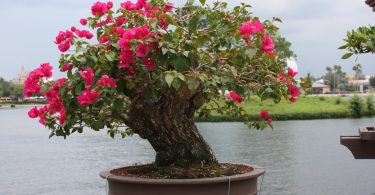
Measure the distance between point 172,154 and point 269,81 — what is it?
39.1 inches

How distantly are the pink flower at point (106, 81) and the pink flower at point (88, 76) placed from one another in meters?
0.08

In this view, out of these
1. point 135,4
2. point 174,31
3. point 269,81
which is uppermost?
point 135,4

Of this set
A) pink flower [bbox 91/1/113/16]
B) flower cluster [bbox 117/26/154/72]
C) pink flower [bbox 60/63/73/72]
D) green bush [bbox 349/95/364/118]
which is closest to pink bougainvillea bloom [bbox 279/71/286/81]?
flower cluster [bbox 117/26/154/72]

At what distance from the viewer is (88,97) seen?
3.61 m

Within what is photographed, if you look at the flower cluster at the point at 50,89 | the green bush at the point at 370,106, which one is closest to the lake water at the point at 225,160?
the flower cluster at the point at 50,89

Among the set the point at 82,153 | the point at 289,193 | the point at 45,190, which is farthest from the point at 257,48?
the point at 82,153

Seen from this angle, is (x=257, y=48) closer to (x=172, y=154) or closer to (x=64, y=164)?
(x=172, y=154)

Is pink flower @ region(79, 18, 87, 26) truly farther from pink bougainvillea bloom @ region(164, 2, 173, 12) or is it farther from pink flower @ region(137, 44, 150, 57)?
pink flower @ region(137, 44, 150, 57)

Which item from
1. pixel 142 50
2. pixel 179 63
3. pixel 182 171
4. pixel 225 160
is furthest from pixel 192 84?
pixel 225 160

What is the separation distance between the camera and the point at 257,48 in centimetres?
371

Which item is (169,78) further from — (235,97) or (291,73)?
(235,97)

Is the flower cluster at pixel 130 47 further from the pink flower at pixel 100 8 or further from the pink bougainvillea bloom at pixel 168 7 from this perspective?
the pink bougainvillea bloom at pixel 168 7

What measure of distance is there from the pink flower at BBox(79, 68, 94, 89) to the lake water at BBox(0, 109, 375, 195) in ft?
13.7

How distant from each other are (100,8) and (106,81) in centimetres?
88
